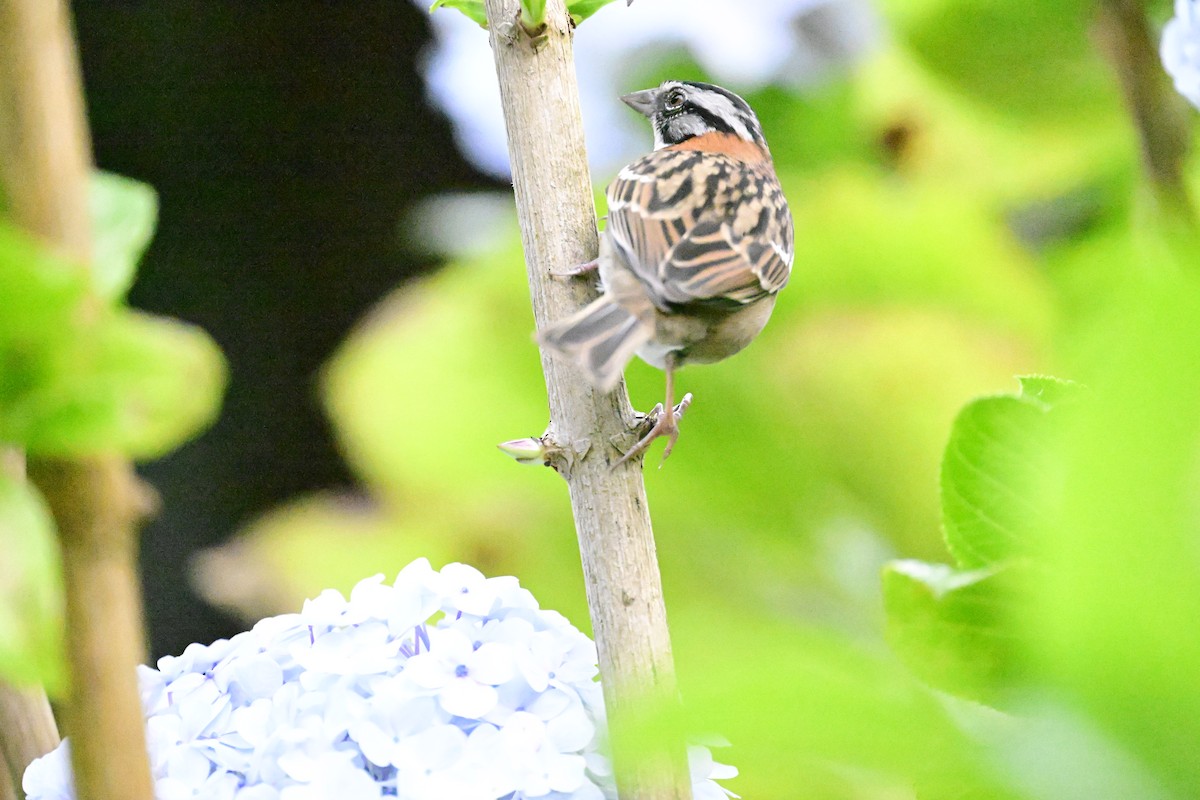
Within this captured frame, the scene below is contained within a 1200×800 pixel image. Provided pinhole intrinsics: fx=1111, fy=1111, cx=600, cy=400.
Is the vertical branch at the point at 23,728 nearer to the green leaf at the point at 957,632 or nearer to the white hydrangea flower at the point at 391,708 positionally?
the white hydrangea flower at the point at 391,708

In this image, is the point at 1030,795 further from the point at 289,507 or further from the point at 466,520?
the point at 289,507

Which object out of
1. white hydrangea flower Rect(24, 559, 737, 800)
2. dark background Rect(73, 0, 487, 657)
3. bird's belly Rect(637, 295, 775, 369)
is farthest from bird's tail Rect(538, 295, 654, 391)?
dark background Rect(73, 0, 487, 657)

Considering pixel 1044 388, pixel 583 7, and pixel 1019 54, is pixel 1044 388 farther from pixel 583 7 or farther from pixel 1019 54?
pixel 1019 54

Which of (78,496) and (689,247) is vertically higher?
(689,247)

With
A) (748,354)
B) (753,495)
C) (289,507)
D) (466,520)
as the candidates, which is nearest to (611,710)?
(753,495)

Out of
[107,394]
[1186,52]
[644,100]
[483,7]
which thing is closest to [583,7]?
[483,7]

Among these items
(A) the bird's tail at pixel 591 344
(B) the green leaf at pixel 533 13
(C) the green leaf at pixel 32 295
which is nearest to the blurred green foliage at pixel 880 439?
(C) the green leaf at pixel 32 295

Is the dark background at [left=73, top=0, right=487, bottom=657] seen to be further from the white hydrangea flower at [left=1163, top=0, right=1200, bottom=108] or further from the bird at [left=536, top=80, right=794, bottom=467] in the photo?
the white hydrangea flower at [left=1163, top=0, right=1200, bottom=108]
